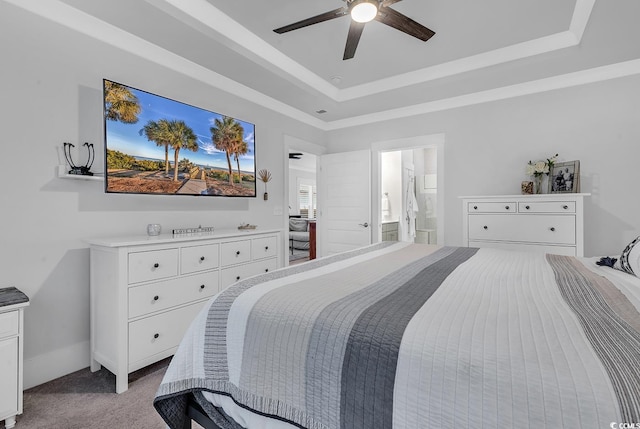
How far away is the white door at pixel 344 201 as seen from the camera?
14.6ft

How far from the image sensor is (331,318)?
930 mm

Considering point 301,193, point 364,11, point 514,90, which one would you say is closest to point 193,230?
point 364,11

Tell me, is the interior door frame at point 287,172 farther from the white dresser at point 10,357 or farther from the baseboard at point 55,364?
the white dresser at point 10,357

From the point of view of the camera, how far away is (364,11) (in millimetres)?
1930

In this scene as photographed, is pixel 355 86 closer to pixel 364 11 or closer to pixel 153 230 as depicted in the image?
pixel 364 11

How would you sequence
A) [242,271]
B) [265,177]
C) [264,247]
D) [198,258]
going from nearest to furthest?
[198,258]
[242,271]
[264,247]
[265,177]

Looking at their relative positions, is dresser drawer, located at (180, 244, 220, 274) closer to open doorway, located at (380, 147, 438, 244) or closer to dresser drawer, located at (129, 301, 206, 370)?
dresser drawer, located at (129, 301, 206, 370)

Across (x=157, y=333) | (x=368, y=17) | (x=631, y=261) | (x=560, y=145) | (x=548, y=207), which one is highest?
(x=368, y=17)

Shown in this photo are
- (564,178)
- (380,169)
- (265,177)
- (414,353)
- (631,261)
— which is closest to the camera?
(414,353)

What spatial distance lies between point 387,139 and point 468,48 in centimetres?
164

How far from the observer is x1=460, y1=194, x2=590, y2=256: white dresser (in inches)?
111

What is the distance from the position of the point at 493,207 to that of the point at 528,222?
343 millimetres

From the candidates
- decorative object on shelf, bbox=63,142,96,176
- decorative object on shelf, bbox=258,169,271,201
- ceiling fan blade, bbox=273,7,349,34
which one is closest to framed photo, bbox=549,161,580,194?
ceiling fan blade, bbox=273,7,349,34

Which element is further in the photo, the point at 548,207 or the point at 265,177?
the point at 265,177
